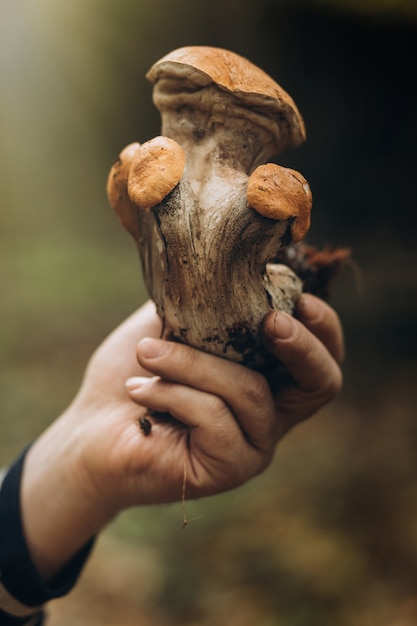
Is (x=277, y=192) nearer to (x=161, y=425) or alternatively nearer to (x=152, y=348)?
(x=152, y=348)

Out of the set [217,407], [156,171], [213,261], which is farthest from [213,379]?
[156,171]

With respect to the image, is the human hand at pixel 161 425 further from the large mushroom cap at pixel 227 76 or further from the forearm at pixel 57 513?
the large mushroom cap at pixel 227 76

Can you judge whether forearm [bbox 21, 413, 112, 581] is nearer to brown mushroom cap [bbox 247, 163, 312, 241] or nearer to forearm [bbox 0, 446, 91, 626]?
forearm [bbox 0, 446, 91, 626]

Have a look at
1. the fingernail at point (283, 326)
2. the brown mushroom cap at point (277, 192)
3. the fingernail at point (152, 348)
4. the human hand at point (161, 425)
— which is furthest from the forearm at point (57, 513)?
the brown mushroom cap at point (277, 192)

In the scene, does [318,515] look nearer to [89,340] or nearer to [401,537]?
[401,537]

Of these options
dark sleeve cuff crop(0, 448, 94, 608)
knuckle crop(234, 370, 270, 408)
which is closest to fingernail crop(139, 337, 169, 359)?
knuckle crop(234, 370, 270, 408)

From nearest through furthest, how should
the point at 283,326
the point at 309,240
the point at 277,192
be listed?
the point at 277,192 < the point at 283,326 < the point at 309,240
